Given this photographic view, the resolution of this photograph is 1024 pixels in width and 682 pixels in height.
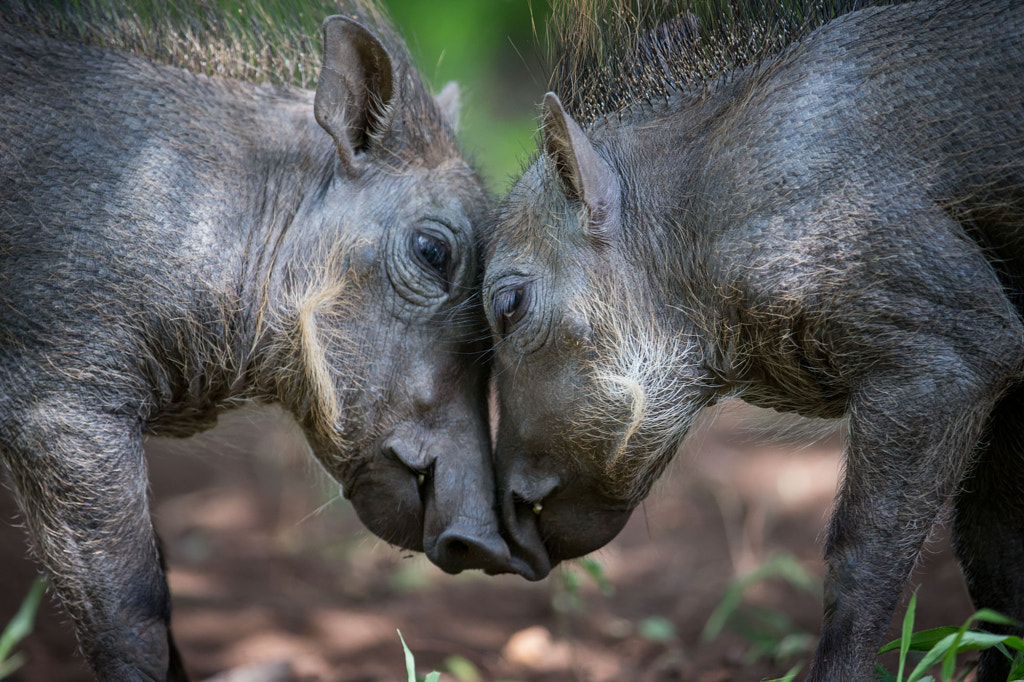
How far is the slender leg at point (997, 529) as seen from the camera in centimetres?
314

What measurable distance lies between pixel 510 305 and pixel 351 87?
91 cm

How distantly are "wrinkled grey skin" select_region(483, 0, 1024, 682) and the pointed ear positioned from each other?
0.80 metres

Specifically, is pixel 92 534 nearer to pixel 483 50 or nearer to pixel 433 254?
pixel 433 254

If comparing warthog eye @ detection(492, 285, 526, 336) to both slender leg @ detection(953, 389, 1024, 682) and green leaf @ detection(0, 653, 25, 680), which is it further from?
green leaf @ detection(0, 653, 25, 680)

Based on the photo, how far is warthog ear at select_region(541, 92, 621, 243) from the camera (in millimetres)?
3021

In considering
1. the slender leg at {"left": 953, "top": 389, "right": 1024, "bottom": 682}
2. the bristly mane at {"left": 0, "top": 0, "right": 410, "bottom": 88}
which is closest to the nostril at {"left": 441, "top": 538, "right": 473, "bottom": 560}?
the slender leg at {"left": 953, "top": 389, "right": 1024, "bottom": 682}

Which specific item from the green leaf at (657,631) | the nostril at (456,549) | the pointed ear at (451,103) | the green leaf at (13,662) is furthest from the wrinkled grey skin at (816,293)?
the green leaf at (13,662)

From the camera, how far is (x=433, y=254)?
3.41 metres

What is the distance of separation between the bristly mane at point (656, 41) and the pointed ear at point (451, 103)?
50 centimetres

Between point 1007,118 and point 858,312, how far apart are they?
0.64 metres

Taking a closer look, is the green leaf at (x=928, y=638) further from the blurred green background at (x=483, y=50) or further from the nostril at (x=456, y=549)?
the blurred green background at (x=483, y=50)

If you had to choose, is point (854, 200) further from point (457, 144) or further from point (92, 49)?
point (92, 49)

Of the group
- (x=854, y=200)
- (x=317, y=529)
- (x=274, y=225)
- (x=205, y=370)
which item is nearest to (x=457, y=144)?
(x=274, y=225)

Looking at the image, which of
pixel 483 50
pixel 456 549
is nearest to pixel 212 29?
pixel 456 549
